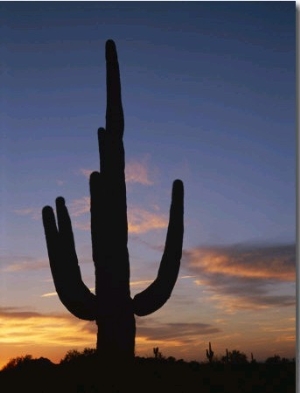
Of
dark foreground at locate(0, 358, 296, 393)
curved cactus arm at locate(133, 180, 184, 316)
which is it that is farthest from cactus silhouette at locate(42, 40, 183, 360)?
dark foreground at locate(0, 358, 296, 393)

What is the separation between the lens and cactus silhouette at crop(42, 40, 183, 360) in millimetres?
11031

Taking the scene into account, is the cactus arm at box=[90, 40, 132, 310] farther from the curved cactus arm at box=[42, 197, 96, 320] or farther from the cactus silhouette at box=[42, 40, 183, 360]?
the curved cactus arm at box=[42, 197, 96, 320]

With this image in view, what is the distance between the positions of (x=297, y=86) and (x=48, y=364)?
5.33 metres

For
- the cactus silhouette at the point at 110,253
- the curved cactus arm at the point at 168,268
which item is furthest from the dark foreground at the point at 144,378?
the curved cactus arm at the point at 168,268

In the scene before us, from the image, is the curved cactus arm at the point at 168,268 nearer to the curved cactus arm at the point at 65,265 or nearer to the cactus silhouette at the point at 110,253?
the cactus silhouette at the point at 110,253

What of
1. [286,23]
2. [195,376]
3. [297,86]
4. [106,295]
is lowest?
[195,376]

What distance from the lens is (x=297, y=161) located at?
8852mm

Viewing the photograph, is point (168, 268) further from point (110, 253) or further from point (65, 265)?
point (65, 265)

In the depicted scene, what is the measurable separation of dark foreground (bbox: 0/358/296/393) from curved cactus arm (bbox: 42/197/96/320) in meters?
0.76

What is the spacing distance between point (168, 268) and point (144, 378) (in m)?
1.56

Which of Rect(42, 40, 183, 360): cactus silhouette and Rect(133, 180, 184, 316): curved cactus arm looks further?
Rect(133, 180, 184, 316): curved cactus arm

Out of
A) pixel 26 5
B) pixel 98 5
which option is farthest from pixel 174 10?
pixel 26 5

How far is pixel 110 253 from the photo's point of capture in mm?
10992

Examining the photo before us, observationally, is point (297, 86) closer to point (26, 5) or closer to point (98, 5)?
point (98, 5)
